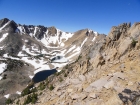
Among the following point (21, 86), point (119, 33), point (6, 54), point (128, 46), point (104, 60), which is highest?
point (6, 54)

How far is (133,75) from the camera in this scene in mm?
20422

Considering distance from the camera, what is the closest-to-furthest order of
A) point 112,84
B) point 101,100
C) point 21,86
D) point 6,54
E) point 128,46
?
point 101,100 → point 112,84 → point 128,46 → point 21,86 → point 6,54

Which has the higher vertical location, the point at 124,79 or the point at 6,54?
the point at 6,54

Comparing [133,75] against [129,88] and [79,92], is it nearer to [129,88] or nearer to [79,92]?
[129,88]

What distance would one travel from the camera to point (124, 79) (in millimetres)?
19844

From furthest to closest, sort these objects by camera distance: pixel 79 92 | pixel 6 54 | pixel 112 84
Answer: pixel 6 54, pixel 79 92, pixel 112 84

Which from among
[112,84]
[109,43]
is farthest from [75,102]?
[109,43]

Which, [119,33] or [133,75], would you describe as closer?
[133,75]

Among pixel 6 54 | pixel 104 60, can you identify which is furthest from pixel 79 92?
pixel 6 54

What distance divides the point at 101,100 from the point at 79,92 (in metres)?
5.05

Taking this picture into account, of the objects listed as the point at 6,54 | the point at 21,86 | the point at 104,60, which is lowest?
the point at 21,86

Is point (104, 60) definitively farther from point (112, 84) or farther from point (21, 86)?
point (21, 86)

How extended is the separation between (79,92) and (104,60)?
14.7 metres

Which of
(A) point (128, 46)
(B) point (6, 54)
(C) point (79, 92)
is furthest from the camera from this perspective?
(B) point (6, 54)
